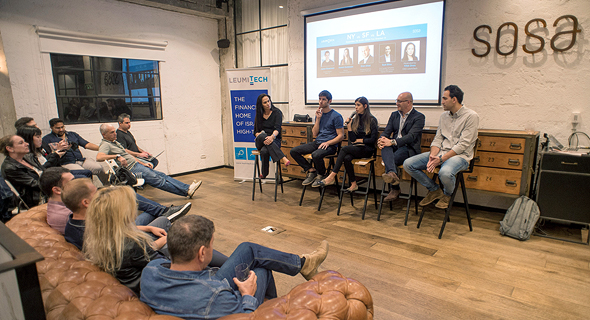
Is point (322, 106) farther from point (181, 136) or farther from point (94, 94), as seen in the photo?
point (94, 94)

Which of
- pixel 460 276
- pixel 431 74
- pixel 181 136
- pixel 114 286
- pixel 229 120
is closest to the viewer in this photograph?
pixel 114 286

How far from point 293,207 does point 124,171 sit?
7.94ft

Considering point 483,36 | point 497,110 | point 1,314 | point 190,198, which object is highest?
point 483,36

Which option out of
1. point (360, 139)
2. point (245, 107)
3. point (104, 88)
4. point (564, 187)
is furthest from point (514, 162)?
point (104, 88)

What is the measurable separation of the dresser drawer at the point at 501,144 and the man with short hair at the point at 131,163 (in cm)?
406

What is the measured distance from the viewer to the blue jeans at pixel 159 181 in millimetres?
5039

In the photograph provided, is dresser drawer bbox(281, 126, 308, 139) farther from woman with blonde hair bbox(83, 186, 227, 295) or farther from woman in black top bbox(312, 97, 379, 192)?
woman with blonde hair bbox(83, 186, 227, 295)

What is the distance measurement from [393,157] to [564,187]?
1740mm

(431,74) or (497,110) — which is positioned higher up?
(431,74)

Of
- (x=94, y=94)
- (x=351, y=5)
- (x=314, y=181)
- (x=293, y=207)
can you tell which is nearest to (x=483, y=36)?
(x=351, y=5)

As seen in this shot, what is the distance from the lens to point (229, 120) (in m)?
7.68

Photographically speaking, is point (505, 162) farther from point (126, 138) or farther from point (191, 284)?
point (126, 138)

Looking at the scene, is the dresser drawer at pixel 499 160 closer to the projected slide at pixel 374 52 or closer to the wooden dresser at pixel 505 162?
the wooden dresser at pixel 505 162

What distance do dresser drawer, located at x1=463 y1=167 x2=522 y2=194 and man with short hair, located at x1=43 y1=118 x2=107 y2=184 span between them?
17.2 ft
